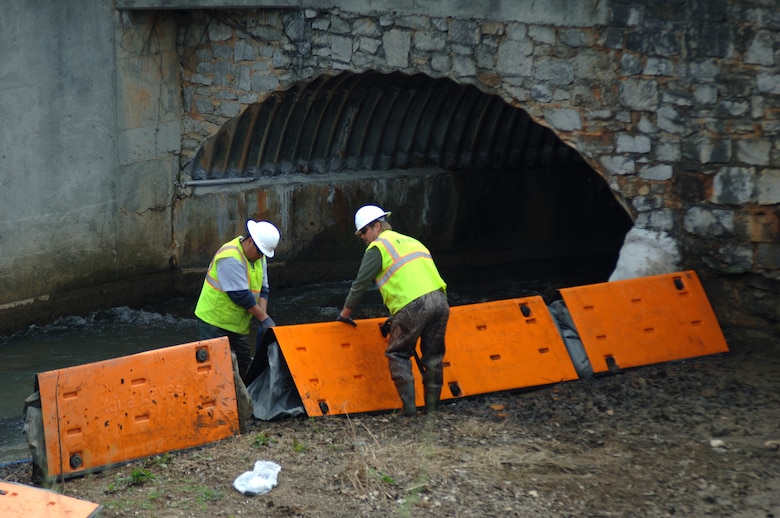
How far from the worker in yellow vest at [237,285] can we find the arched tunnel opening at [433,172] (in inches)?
157

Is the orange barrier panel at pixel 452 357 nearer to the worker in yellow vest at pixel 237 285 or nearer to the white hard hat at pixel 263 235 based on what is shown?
the worker in yellow vest at pixel 237 285

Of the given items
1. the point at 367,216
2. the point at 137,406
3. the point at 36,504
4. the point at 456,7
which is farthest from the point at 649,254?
the point at 36,504

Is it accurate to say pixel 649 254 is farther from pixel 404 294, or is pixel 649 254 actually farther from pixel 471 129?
pixel 471 129

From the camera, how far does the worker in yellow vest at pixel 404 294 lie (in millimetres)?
7293

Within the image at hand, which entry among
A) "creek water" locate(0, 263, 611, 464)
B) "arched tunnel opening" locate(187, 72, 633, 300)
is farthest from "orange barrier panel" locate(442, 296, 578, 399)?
"arched tunnel opening" locate(187, 72, 633, 300)

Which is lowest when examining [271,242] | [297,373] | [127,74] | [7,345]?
[7,345]

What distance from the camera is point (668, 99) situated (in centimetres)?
884

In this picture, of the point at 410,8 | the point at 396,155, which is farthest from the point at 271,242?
the point at 396,155

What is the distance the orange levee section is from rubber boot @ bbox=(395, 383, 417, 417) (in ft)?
8.81

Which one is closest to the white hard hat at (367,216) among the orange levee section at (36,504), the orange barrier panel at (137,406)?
the orange barrier panel at (137,406)

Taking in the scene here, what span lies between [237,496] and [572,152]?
9285 millimetres

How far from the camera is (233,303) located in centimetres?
786

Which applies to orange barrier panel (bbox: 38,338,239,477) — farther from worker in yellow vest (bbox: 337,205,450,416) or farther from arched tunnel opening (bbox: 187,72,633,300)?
arched tunnel opening (bbox: 187,72,633,300)

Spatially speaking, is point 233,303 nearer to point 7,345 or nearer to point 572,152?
point 7,345
